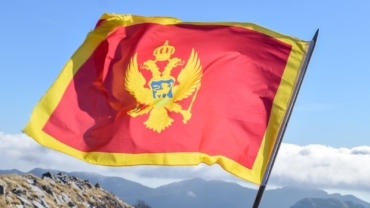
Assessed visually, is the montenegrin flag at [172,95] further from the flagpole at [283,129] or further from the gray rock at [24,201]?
the gray rock at [24,201]

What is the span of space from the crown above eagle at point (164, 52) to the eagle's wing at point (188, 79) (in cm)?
43

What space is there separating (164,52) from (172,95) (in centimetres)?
98

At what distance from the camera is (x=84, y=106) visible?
1395 cm

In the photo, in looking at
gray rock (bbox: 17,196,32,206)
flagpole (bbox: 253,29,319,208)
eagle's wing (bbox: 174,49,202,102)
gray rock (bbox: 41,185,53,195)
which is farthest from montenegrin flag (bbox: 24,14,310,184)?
gray rock (bbox: 41,185,53,195)

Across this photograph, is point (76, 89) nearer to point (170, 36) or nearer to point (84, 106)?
point (84, 106)

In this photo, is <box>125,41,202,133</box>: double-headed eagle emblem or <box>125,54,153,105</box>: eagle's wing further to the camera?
<box>125,54,153,105</box>: eagle's wing

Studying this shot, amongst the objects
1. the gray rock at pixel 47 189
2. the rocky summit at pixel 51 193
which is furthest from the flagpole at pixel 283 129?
the gray rock at pixel 47 189

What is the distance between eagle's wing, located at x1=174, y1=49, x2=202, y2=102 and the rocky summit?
938 inches

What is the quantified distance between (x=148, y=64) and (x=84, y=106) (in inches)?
57.0

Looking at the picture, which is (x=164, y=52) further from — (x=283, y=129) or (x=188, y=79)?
(x=283, y=129)

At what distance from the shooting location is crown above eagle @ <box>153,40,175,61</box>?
14.1m

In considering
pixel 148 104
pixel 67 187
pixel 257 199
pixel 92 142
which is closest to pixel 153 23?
pixel 148 104

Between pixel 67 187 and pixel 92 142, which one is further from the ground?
pixel 92 142

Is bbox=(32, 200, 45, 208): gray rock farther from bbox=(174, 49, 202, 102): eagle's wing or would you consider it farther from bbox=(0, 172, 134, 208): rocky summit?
bbox=(174, 49, 202, 102): eagle's wing
